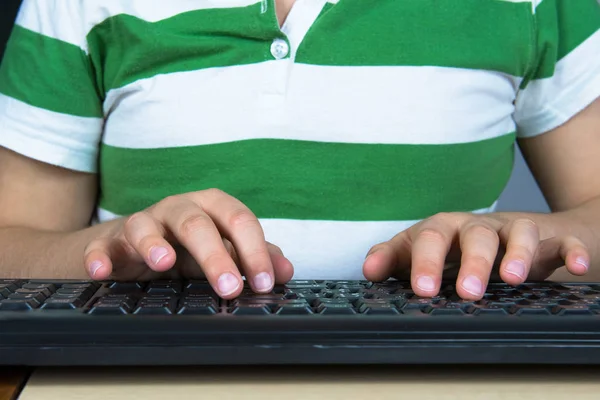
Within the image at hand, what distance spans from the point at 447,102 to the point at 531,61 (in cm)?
11

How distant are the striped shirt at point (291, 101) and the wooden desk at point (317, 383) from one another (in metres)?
0.40

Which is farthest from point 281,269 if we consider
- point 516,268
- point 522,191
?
point 522,191

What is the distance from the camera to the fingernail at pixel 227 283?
449 millimetres

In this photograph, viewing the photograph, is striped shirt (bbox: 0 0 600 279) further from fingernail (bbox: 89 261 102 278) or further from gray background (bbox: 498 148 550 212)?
gray background (bbox: 498 148 550 212)

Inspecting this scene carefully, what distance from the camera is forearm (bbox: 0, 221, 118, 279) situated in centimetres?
70

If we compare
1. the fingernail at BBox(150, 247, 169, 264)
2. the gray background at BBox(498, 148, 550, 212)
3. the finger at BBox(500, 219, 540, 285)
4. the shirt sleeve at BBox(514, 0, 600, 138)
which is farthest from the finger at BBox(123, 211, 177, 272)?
the gray background at BBox(498, 148, 550, 212)

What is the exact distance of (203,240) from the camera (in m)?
0.50

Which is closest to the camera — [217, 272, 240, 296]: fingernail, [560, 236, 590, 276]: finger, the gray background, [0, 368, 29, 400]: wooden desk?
[0, 368, 29, 400]: wooden desk

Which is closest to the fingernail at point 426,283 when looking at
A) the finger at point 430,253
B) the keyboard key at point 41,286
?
the finger at point 430,253

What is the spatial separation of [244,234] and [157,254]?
0.06 metres

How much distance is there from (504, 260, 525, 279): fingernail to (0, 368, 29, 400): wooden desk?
0.30 m

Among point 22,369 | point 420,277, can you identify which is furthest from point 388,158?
point 22,369

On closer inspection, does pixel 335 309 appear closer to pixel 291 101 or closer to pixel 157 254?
pixel 157 254

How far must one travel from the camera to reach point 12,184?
2.74 feet
